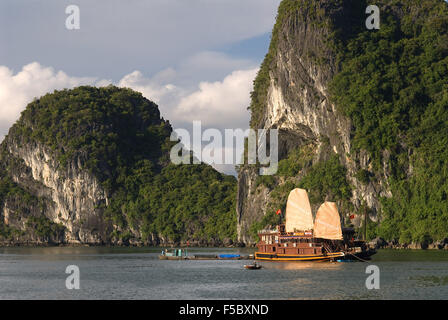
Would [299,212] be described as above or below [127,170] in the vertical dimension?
below

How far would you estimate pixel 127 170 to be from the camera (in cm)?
16325

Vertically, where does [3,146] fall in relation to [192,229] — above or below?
above

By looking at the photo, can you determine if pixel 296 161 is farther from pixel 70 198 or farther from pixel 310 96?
pixel 70 198

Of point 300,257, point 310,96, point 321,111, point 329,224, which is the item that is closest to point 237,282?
point 329,224

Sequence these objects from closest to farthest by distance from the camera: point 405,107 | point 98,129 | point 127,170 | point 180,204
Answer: point 405,107 < point 180,204 < point 98,129 < point 127,170

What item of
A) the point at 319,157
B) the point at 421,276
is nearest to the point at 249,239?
the point at 319,157

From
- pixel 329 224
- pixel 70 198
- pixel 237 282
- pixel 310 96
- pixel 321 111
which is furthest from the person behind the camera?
pixel 70 198

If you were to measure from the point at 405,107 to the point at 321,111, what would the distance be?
12500 millimetres

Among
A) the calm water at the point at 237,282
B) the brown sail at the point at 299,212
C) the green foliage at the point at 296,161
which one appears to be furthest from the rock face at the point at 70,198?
the brown sail at the point at 299,212

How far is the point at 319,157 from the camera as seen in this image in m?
108

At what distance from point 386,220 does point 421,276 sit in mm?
47087

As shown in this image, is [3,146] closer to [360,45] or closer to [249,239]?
[249,239]
